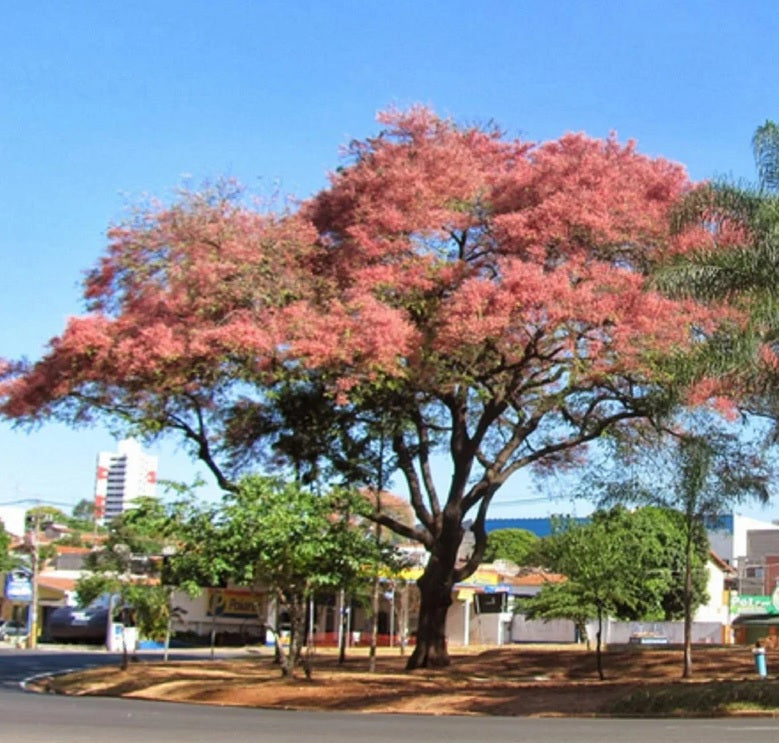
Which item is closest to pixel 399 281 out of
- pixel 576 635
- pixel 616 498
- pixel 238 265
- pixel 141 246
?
pixel 238 265

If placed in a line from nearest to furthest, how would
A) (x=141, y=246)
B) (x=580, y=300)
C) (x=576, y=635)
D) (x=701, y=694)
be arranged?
(x=701, y=694) → (x=580, y=300) → (x=141, y=246) → (x=576, y=635)

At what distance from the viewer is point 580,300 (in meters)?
25.1

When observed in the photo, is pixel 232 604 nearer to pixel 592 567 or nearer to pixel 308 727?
pixel 592 567

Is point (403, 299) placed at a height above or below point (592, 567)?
above

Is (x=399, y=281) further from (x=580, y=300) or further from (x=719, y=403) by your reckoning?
(x=719, y=403)

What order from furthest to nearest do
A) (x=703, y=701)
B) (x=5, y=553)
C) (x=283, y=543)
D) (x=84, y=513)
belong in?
(x=84, y=513) < (x=5, y=553) < (x=283, y=543) < (x=703, y=701)

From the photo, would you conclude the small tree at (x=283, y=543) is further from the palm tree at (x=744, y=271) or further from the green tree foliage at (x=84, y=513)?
the green tree foliage at (x=84, y=513)

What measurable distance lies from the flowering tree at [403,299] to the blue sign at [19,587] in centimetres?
3686

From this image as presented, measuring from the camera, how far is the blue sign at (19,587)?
205 feet

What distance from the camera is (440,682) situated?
27.2 metres

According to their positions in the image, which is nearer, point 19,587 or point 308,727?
point 308,727

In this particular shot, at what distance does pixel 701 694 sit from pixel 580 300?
838 centimetres

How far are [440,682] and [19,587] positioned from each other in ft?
135

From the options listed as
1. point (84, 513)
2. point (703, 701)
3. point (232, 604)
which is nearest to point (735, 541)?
point (232, 604)
